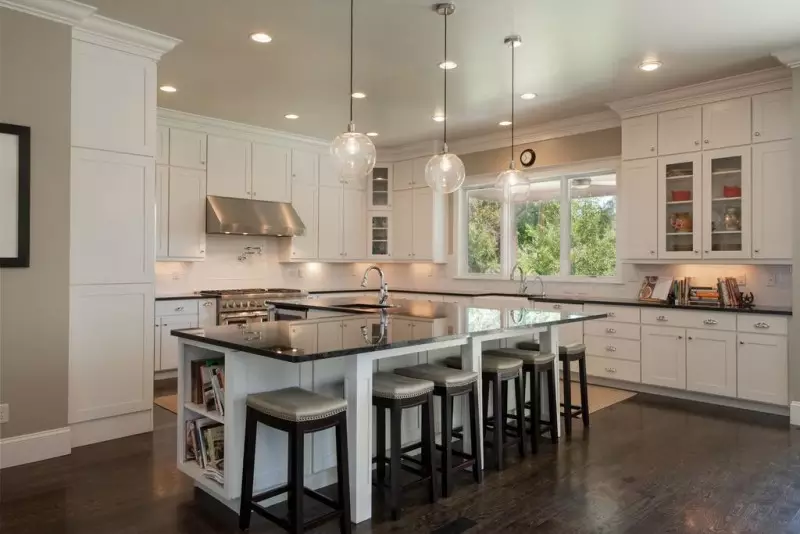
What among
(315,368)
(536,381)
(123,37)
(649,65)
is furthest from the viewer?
(649,65)

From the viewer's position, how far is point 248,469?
248 centimetres

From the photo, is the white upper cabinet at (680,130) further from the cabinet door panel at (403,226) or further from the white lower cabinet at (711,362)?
the cabinet door panel at (403,226)

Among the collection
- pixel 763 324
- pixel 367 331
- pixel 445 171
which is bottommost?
pixel 763 324

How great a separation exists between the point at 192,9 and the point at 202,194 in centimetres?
293

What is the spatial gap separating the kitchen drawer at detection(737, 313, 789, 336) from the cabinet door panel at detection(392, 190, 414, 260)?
4084 mm

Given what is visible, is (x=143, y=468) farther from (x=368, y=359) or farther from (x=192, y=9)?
(x=192, y=9)

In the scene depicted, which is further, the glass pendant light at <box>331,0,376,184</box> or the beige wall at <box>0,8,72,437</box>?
the glass pendant light at <box>331,0,376,184</box>

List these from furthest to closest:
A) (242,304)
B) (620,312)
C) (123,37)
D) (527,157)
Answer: (527,157) → (242,304) → (620,312) → (123,37)

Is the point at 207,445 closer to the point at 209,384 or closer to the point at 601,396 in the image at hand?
the point at 209,384

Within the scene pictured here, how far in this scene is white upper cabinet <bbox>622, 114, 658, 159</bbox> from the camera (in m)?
5.28

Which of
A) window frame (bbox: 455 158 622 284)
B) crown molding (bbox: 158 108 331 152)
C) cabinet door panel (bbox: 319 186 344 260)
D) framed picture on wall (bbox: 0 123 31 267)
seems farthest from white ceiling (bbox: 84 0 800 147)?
cabinet door panel (bbox: 319 186 344 260)

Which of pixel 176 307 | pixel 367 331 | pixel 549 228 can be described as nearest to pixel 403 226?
pixel 549 228

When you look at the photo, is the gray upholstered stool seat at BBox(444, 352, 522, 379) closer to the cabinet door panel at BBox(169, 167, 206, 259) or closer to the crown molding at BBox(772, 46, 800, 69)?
the crown molding at BBox(772, 46, 800, 69)

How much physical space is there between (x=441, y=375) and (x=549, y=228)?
404 cm
